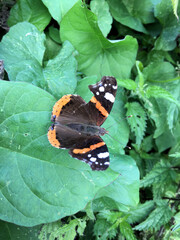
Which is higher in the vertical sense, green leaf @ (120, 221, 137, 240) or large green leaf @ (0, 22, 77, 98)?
large green leaf @ (0, 22, 77, 98)

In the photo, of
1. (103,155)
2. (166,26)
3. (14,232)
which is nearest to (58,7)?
(166,26)

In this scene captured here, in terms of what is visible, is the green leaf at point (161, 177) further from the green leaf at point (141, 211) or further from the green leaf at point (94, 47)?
the green leaf at point (94, 47)

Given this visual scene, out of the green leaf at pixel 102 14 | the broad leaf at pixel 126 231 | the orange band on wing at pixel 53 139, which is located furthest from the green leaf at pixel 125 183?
the green leaf at pixel 102 14

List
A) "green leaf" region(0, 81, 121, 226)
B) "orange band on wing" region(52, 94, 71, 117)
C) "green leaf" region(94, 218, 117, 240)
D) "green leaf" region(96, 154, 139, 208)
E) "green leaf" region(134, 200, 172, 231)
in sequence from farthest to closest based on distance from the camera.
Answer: "green leaf" region(134, 200, 172, 231) → "green leaf" region(94, 218, 117, 240) → "green leaf" region(96, 154, 139, 208) → "orange band on wing" region(52, 94, 71, 117) → "green leaf" region(0, 81, 121, 226)

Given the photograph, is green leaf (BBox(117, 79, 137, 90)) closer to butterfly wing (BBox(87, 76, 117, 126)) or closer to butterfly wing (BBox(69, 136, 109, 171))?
butterfly wing (BBox(87, 76, 117, 126))

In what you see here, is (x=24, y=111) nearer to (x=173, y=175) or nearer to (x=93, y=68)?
(x=93, y=68)

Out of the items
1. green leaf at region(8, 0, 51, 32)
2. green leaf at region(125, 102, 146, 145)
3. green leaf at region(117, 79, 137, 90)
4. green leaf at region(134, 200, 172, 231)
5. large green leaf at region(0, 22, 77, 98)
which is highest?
green leaf at region(8, 0, 51, 32)

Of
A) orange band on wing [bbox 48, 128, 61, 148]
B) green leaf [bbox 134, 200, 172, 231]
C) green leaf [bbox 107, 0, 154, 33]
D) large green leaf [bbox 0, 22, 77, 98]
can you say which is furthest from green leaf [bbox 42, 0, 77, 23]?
green leaf [bbox 134, 200, 172, 231]

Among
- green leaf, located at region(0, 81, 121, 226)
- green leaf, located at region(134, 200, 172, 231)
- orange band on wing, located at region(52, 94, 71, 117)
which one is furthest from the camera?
green leaf, located at region(134, 200, 172, 231)
